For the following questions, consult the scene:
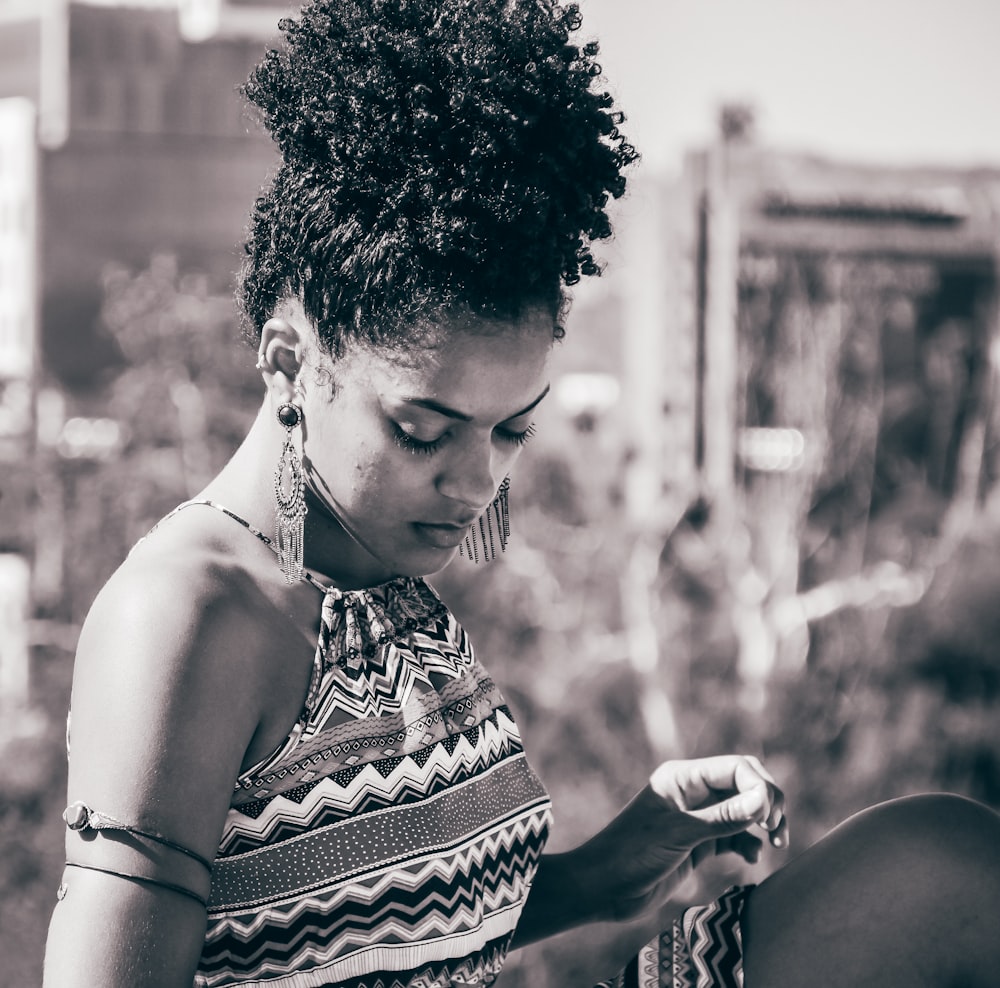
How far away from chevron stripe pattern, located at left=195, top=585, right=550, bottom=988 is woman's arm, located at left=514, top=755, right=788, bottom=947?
0.84 feet

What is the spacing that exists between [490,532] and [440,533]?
0.25 m

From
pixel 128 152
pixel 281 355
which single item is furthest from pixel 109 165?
pixel 281 355

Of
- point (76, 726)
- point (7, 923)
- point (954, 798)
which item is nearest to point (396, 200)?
point (76, 726)

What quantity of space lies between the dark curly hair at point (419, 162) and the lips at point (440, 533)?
10.0 inches

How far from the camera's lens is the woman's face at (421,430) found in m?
1.67

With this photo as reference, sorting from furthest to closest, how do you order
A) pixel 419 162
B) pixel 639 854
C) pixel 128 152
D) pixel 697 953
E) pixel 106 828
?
pixel 128 152
pixel 639 854
pixel 697 953
pixel 419 162
pixel 106 828

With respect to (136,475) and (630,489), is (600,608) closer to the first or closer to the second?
(630,489)

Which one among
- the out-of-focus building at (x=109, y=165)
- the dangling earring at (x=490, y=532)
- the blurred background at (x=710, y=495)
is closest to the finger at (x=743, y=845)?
the dangling earring at (x=490, y=532)

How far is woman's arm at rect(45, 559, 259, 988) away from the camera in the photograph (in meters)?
1.41

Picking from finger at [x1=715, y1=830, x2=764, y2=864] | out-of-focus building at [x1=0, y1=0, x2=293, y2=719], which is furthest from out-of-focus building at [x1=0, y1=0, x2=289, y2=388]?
finger at [x1=715, y1=830, x2=764, y2=864]

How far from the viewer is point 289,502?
1.73 m

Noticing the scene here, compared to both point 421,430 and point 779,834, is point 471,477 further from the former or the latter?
point 779,834


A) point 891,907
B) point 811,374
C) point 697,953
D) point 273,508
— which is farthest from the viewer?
point 811,374

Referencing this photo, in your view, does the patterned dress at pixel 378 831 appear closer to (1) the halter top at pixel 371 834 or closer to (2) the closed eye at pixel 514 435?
(1) the halter top at pixel 371 834
